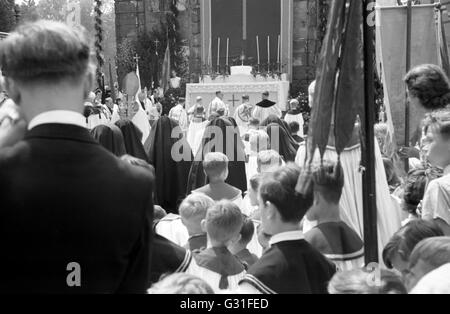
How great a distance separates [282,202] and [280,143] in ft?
18.3

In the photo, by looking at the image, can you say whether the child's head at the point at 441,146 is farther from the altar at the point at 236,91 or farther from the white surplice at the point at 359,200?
the altar at the point at 236,91

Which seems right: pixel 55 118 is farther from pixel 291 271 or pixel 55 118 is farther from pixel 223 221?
pixel 223 221

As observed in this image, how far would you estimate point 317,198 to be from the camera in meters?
3.62

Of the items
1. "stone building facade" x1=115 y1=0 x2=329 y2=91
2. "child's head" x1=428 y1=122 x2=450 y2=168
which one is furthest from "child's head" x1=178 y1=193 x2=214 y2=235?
"stone building facade" x1=115 y1=0 x2=329 y2=91

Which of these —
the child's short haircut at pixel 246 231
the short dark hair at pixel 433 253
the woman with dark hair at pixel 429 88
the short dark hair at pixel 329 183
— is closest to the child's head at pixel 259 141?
the woman with dark hair at pixel 429 88

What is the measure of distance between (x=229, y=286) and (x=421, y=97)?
79.0 inches

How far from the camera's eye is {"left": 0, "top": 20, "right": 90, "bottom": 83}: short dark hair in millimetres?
1885

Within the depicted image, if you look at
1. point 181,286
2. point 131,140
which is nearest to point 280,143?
point 131,140

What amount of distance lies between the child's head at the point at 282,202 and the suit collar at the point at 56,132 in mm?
1293

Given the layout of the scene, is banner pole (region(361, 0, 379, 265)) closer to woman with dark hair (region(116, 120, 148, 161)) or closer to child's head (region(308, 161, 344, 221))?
child's head (region(308, 161, 344, 221))

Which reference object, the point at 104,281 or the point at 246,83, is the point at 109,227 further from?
the point at 246,83

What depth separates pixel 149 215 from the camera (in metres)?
1.96

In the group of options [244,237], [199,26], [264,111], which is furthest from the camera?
[199,26]

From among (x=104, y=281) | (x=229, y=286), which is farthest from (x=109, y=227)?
(x=229, y=286)
